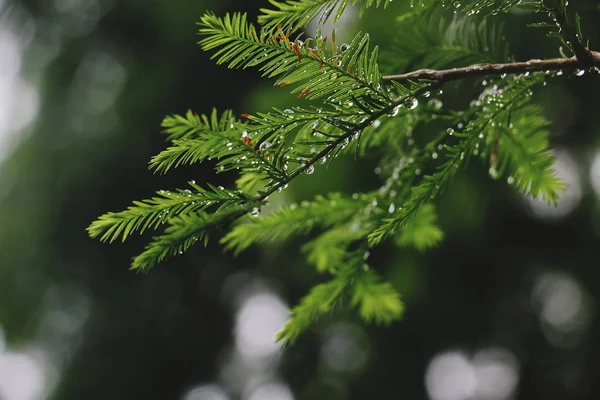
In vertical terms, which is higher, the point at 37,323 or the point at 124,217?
the point at 124,217

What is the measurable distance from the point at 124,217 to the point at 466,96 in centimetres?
158

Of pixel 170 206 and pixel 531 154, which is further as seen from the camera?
pixel 531 154

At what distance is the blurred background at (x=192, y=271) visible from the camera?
8.45 feet

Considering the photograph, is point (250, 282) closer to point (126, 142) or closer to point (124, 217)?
point (126, 142)

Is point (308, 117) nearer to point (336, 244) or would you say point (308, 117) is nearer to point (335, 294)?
point (335, 294)

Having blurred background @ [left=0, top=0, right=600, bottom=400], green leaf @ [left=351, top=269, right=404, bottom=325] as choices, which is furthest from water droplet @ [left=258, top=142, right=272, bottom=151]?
blurred background @ [left=0, top=0, right=600, bottom=400]

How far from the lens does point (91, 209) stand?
2.80 meters

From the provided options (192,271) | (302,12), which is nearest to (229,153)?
(302,12)

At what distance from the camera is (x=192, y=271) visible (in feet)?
9.82

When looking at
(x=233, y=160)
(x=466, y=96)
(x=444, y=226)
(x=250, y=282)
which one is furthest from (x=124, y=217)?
(x=250, y=282)

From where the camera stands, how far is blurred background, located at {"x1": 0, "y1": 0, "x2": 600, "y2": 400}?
258 cm

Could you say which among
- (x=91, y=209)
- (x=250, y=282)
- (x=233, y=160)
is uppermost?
(x=233, y=160)

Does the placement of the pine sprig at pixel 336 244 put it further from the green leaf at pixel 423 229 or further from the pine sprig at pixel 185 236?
the pine sprig at pixel 185 236

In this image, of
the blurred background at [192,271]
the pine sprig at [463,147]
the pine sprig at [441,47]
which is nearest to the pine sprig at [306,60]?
the pine sprig at [463,147]
